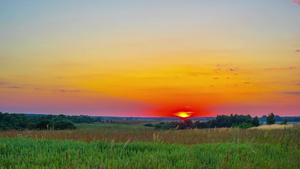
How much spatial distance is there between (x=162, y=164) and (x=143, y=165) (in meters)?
0.48

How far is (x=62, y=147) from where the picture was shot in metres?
7.61

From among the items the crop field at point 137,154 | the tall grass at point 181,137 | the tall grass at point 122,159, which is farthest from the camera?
the tall grass at point 181,137

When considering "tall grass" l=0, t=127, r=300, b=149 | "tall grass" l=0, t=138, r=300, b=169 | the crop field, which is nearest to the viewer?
"tall grass" l=0, t=138, r=300, b=169

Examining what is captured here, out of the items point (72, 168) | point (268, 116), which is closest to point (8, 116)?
point (72, 168)

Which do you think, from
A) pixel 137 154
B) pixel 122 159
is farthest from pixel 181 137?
pixel 122 159

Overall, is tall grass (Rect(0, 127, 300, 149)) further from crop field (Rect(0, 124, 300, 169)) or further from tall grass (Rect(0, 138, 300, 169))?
tall grass (Rect(0, 138, 300, 169))

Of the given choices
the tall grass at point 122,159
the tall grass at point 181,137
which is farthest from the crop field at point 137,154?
the tall grass at point 181,137

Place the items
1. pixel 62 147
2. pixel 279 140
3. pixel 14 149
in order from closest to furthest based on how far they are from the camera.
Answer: pixel 14 149, pixel 62 147, pixel 279 140

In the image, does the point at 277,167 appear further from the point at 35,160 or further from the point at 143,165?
the point at 35,160

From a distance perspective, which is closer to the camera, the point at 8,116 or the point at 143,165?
the point at 143,165

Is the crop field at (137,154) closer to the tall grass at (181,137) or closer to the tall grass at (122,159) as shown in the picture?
the tall grass at (122,159)

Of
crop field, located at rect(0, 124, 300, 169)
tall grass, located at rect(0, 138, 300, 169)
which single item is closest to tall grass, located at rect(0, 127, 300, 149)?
crop field, located at rect(0, 124, 300, 169)

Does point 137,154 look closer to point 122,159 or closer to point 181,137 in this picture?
point 122,159

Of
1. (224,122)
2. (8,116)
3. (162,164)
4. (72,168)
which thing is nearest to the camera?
(72,168)
